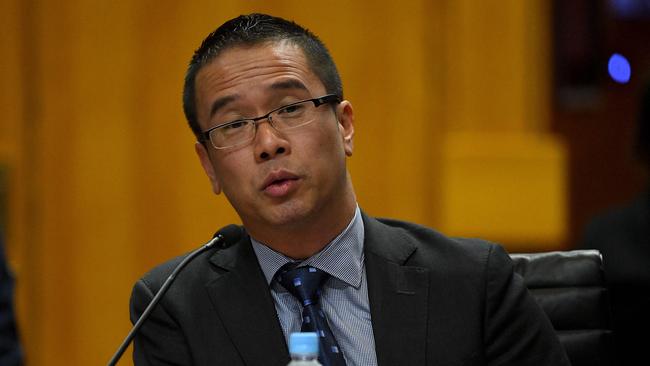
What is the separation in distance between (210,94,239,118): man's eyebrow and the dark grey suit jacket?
0.32m

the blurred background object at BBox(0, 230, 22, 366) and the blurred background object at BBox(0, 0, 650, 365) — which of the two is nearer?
the blurred background object at BBox(0, 230, 22, 366)

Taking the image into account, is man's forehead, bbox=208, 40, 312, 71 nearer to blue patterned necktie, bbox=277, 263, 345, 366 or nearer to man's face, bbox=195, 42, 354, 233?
man's face, bbox=195, 42, 354, 233

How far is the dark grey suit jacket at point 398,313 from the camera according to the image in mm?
1921

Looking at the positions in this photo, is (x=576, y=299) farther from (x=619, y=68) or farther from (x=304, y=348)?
(x=619, y=68)

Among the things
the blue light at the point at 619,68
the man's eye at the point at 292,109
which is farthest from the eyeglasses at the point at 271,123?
the blue light at the point at 619,68

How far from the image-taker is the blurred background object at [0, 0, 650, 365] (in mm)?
3762

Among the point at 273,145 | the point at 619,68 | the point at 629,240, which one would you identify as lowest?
the point at 629,240

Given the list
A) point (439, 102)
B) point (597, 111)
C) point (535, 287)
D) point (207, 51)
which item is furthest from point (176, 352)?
point (597, 111)

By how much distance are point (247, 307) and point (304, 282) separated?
0.42 feet

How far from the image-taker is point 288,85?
6.65ft

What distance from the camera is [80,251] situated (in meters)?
3.76

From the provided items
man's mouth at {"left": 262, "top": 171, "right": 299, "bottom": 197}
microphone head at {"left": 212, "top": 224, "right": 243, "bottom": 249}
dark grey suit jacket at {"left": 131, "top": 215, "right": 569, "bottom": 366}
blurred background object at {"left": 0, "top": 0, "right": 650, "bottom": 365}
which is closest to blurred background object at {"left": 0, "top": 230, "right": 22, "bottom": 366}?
dark grey suit jacket at {"left": 131, "top": 215, "right": 569, "bottom": 366}

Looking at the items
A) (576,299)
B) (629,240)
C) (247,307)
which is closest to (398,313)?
(247,307)

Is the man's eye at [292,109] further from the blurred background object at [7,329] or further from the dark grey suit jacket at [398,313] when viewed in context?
the blurred background object at [7,329]
